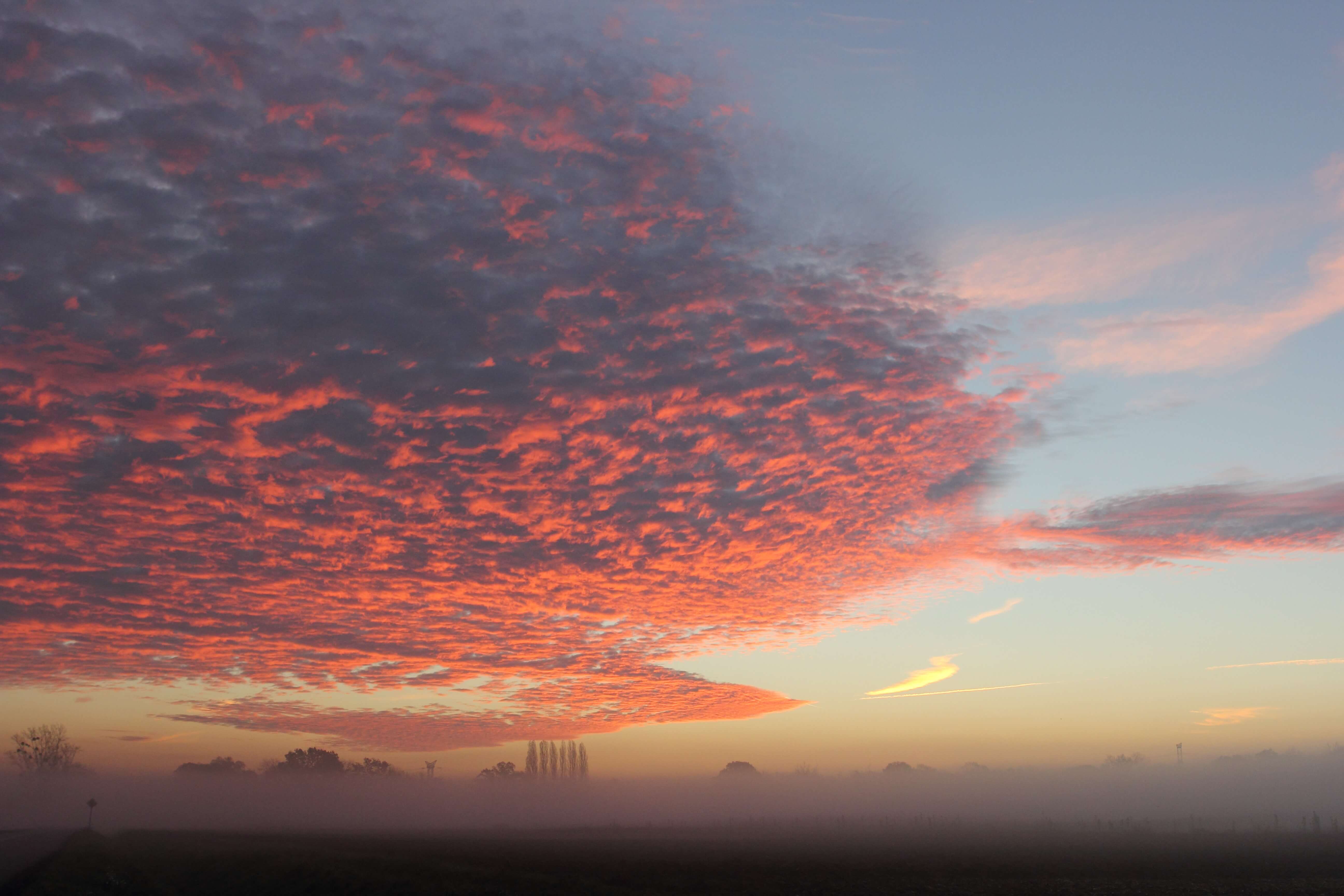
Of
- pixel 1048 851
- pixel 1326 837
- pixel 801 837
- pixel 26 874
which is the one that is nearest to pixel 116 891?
pixel 26 874

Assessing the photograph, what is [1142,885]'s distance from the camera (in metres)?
67.3

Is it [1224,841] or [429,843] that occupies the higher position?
[429,843]

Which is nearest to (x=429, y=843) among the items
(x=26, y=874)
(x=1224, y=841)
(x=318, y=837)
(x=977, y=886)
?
(x=318, y=837)

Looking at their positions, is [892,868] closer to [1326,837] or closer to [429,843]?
[429,843]

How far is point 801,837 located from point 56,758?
188 metres

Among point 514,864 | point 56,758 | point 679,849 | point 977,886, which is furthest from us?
point 56,758

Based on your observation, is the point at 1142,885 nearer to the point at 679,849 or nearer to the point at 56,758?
the point at 679,849

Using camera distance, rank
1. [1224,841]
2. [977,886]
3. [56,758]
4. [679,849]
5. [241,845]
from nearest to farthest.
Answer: [977,886] → [241,845] → [679,849] → [1224,841] → [56,758]

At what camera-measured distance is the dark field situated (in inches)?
2381

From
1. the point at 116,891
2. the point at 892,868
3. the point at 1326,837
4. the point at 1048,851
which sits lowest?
the point at 1326,837

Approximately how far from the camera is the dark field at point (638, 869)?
60.5 meters

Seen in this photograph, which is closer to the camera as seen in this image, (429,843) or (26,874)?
(26,874)

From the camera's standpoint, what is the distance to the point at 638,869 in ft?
247

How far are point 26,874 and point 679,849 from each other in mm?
83941
